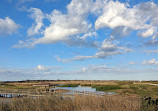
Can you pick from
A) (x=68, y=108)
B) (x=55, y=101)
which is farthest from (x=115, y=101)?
(x=55, y=101)

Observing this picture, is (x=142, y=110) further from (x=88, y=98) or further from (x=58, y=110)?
(x=58, y=110)

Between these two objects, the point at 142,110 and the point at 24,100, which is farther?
the point at 24,100

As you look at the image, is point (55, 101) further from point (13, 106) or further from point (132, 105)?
point (132, 105)

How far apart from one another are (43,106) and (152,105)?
6293 millimetres

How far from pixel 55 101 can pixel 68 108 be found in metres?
1.66

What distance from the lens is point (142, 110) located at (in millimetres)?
9227

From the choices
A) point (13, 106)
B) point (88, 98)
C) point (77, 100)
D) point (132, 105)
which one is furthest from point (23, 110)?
point (132, 105)

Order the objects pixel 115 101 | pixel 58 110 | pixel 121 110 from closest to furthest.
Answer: pixel 121 110 < pixel 58 110 < pixel 115 101

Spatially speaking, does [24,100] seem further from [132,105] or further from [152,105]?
[152,105]

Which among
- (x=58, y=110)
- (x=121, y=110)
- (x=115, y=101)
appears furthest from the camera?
(x=115, y=101)

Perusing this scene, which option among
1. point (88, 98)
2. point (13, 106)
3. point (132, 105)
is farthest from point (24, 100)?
point (132, 105)

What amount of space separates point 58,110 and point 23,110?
1948 mm

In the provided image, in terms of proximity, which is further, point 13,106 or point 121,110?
point 13,106

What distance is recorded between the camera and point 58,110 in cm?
990
